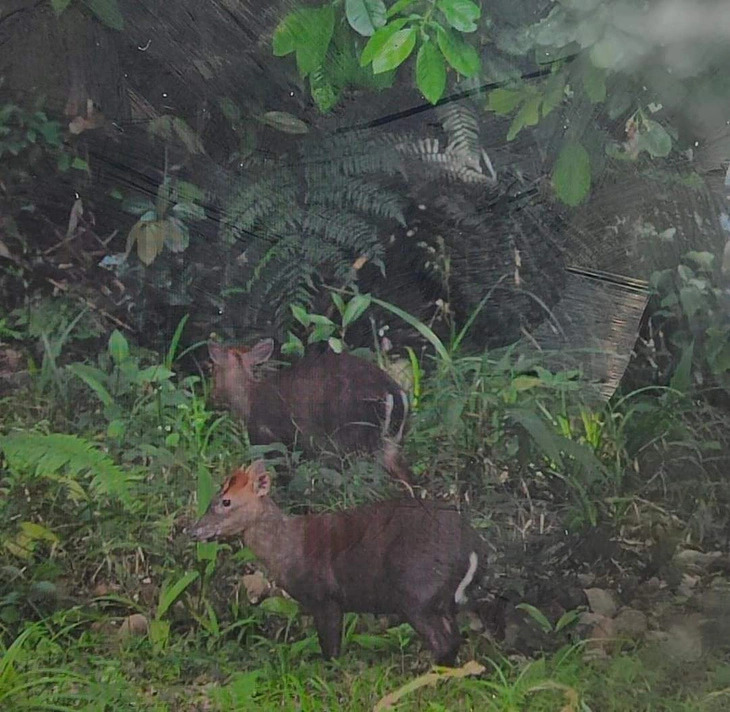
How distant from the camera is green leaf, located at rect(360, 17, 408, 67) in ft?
4.18

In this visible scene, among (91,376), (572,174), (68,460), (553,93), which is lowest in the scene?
(68,460)

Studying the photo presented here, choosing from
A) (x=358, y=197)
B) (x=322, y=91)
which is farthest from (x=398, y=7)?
(x=358, y=197)

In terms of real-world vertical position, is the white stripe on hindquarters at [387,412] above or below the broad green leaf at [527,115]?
below

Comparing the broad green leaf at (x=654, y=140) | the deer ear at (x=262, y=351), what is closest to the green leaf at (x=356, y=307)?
the deer ear at (x=262, y=351)

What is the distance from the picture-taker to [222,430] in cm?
134

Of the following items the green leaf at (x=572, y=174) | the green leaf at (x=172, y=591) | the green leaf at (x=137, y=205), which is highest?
the green leaf at (x=137, y=205)

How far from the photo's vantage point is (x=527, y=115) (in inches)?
51.6

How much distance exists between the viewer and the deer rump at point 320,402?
133cm

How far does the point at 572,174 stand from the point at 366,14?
0.38 meters

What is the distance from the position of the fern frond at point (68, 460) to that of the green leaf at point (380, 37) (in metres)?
0.71

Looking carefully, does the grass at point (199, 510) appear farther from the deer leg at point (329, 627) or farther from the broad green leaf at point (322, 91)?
the broad green leaf at point (322, 91)

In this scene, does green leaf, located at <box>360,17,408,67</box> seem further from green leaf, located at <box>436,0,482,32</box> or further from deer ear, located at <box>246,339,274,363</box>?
deer ear, located at <box>246,339,274,363</box>

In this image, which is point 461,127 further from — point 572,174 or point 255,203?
point 255,203

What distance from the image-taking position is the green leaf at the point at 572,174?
131 centimetres
